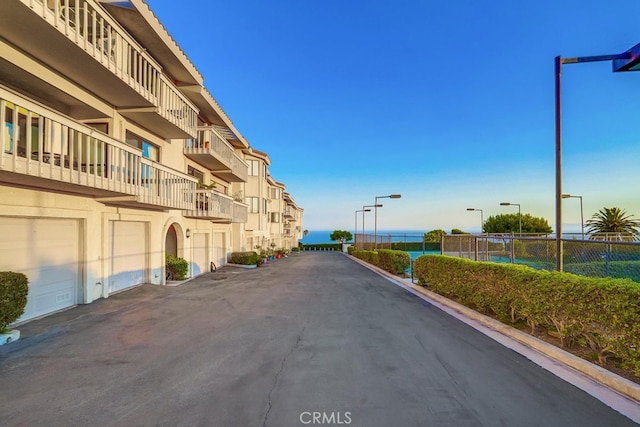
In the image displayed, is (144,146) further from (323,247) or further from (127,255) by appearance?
(323,247)

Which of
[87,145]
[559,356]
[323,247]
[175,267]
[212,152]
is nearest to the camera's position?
[559,356]

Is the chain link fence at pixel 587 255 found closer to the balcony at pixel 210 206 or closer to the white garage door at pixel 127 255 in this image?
the balcony at pixel 210 206

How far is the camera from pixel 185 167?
14953mm

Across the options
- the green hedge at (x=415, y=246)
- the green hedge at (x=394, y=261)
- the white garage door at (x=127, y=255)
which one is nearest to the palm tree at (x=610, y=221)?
the green hedge at (x=415, y=246)

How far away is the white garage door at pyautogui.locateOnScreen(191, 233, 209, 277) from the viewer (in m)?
16.2

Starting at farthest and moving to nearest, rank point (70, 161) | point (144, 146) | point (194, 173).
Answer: point (194, 173)
point (144, 146)
point (70, 161)

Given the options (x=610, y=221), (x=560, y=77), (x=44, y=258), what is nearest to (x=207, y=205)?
(x=44, y=258)

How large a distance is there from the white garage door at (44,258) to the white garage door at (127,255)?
1.59 m

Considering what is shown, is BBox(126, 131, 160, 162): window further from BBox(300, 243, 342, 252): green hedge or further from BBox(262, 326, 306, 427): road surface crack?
BBox(300, 243, 342, 252): green hedge

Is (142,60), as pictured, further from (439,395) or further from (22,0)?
(439,395)

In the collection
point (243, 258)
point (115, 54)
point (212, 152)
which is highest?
point (115, 54)

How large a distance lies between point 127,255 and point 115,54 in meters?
6.54

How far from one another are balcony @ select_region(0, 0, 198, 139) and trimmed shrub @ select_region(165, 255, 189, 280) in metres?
5.83

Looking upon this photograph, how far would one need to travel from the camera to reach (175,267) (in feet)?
45.0
